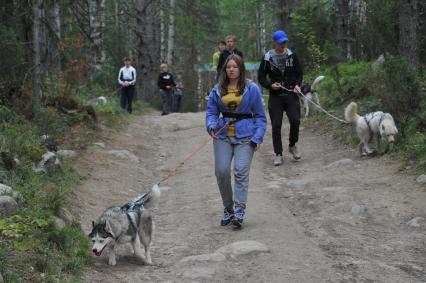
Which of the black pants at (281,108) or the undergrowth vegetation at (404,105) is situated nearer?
the undergrowth vegetation at (404,105)

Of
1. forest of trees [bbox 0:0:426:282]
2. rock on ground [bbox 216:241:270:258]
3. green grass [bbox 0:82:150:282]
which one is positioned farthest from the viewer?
rock on ground [bbox 216:241:270:258]

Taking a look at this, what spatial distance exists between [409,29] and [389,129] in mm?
3753

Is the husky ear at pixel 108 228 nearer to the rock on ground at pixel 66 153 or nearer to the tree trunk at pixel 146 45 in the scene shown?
the rock on ground at pixel 66 153

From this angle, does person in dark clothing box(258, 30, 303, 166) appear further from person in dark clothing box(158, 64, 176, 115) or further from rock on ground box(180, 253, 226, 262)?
person in dark clothing box(158, 64, 176, 115)

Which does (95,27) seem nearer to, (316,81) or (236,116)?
(316,81)

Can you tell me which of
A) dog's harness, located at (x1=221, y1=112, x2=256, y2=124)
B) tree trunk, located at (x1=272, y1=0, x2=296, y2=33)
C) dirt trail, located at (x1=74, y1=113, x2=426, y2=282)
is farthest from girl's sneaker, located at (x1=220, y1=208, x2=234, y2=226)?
tree trunk, located at (x1=272, y1=0, x2=296, y2=33)

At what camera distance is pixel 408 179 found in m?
9.29

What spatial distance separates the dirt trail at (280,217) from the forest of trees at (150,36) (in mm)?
2172

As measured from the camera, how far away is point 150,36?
2619 cm

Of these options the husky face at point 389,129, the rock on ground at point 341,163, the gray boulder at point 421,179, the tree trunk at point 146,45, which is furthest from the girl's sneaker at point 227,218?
the tree trunk at point 146,45

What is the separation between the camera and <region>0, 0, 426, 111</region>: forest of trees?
38.3ft

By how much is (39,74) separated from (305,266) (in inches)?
297

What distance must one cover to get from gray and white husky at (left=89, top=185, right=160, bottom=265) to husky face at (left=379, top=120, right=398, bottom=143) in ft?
18.2

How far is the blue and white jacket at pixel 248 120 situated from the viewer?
7.19m
